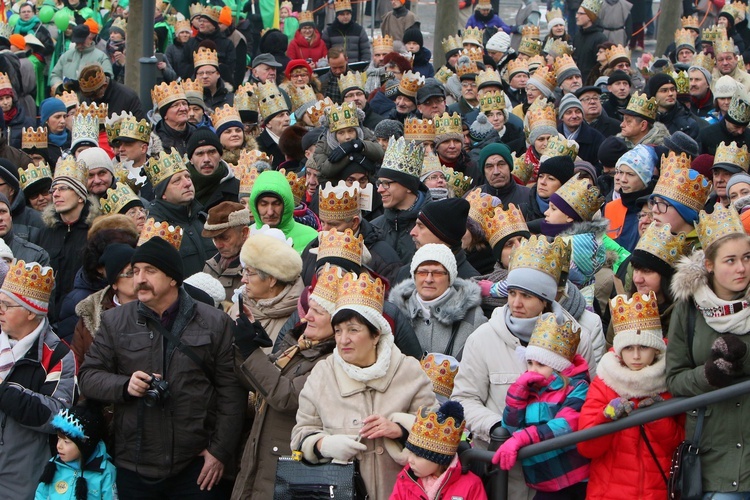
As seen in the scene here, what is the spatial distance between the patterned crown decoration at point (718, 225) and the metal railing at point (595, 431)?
94cm

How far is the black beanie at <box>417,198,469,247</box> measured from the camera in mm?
8414

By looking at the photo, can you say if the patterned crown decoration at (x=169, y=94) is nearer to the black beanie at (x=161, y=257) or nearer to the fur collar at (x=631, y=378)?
the black beanie at (x=161, y=257)

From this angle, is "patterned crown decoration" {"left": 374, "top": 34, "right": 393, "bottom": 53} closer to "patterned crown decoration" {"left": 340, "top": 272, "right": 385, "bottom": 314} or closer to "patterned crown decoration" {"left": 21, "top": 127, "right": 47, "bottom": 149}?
"patterned crown decoration" {"left": 21, "top": 127, "right": 47, "bottom": 149}

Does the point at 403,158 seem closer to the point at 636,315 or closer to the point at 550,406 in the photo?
the point at 636,315

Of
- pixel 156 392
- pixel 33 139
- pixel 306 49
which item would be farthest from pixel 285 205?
pixel 306 49

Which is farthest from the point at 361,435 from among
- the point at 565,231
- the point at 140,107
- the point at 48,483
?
the point at 140,107

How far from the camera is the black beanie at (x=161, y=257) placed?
24.0ft

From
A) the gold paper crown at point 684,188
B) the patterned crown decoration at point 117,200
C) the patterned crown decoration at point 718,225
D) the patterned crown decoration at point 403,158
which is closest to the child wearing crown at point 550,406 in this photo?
the patterned crown decoration at point 718,225

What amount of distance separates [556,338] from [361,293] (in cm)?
102

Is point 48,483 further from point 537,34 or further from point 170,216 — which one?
point 537,34

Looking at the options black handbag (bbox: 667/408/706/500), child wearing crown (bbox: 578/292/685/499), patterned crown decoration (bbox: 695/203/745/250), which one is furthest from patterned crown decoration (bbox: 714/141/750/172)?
black handbag (bbox: 667/408/706/500)

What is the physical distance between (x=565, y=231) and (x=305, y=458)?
293 cm

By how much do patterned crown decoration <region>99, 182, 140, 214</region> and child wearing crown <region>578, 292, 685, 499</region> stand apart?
16.1 ft

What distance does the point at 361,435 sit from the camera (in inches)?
253
